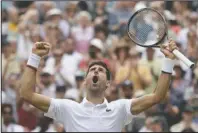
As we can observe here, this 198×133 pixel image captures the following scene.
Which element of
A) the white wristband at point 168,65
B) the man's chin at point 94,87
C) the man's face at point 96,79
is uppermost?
the white wristband at point 168,65

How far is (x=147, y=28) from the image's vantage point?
813 centimetres

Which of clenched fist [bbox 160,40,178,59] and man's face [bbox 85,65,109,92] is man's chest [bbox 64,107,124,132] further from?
clenched fist [bbox 160,40,178,59]

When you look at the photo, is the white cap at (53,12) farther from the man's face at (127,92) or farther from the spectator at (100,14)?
the man's face at (127,92)

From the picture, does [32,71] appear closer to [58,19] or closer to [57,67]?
[57,67]

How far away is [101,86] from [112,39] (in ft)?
21.2

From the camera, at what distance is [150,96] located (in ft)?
25.7

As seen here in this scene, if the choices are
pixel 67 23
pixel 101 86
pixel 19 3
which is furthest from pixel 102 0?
pixel 101 86

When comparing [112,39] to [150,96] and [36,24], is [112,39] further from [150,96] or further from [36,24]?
[150,96]

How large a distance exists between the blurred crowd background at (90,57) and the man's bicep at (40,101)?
465 cm

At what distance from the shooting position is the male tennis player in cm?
771

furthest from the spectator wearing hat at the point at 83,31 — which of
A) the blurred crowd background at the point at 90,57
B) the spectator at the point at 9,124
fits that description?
the spectator at the point at 9,124

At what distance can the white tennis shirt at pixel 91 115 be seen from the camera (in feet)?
25.8

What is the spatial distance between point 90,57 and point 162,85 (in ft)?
20.6

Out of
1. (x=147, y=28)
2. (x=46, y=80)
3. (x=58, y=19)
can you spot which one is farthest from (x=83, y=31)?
(x=147, y=28)
